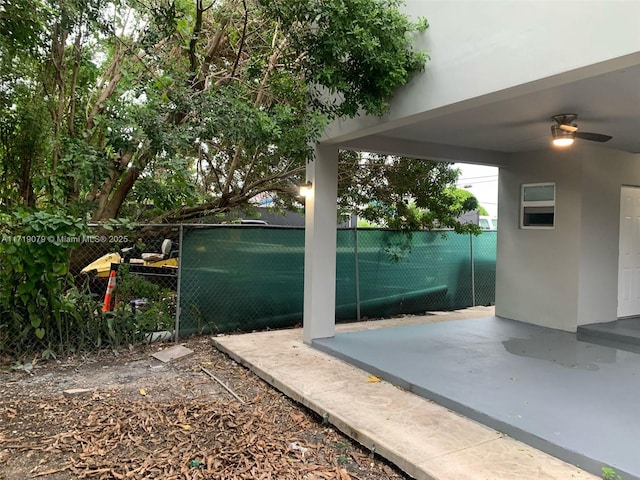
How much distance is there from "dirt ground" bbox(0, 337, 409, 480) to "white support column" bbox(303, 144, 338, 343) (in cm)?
123

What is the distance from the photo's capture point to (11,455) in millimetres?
3059

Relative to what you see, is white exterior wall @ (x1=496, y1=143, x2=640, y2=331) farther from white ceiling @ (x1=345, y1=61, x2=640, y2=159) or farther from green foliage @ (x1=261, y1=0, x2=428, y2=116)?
green foliage @ (x1=261, y1=0, x2=428, y2=116)

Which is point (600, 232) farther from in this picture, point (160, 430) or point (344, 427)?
point (160, 430)

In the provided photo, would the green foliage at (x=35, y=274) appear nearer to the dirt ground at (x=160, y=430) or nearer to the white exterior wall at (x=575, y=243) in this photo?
the dirt ground at (x=160, y=430)

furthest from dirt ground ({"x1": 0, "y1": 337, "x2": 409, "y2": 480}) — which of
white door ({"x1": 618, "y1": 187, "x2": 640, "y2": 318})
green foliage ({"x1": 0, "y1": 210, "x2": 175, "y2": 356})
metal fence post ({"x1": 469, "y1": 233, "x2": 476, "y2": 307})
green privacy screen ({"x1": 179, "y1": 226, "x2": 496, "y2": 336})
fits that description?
metal fence post ({"x1": 469, "y1": 233, "x2": 476, "y2": 307})

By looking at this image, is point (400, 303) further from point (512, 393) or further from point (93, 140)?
point (93, 140)

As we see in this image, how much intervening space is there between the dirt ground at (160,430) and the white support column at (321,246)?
1.23 meters

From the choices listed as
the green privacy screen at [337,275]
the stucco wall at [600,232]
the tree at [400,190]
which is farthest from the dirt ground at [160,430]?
the stucco wall at [600,232]

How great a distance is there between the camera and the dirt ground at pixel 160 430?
116 inches

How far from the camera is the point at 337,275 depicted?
24.0 feet

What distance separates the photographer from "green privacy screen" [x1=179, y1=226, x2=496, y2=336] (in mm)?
6336

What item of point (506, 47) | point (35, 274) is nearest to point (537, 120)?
point (506, 47)

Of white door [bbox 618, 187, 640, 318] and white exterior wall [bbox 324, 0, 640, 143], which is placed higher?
white exterior wall [bbox 324, 0, 640, 143]

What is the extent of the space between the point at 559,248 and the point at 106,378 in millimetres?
5905
